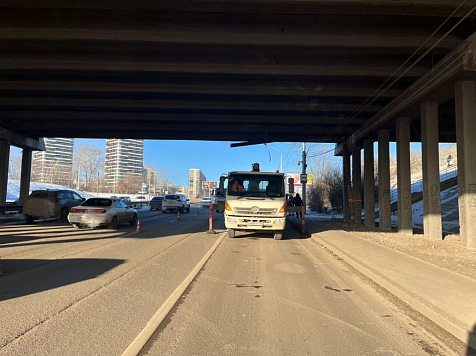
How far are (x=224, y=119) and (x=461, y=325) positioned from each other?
54.4ft

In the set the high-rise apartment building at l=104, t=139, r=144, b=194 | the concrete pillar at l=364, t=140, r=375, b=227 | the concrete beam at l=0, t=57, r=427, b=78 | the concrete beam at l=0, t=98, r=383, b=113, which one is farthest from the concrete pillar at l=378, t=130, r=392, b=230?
the high-rise apartment building at l=104, t=139, r=144, b=194

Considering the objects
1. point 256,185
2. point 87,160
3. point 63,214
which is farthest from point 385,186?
point 87,160

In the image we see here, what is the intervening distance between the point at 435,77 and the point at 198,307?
38.1 ft

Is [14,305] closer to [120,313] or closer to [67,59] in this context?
[120,313]

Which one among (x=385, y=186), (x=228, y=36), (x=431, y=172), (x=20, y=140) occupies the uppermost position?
(x=228, y=36)

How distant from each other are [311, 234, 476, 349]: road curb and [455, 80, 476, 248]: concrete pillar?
4.83m

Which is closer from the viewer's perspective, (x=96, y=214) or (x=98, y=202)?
(x=96, y=214)

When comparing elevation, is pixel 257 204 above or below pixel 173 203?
above

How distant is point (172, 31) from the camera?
10.2 metres

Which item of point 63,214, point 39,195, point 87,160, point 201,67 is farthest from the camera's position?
point 87,160

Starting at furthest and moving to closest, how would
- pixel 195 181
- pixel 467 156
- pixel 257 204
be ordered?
pixel 195 181 → pixel 257 204 → pixel 467 156

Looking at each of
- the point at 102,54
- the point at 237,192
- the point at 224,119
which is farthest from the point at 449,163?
the point at 102,54

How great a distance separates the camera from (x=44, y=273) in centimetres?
693

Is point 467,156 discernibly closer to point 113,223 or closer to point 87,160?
Answer: point 113,223
